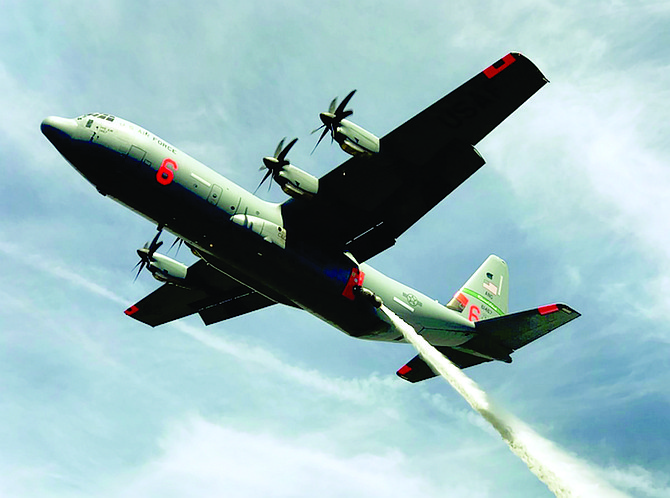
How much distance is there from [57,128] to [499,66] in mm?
15395

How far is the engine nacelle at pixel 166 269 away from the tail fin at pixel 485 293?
40.3 ft

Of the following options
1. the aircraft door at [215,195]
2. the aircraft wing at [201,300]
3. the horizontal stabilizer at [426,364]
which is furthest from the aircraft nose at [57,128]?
the horizontal stabilizer at [426,364]

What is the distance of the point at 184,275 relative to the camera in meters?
29.7

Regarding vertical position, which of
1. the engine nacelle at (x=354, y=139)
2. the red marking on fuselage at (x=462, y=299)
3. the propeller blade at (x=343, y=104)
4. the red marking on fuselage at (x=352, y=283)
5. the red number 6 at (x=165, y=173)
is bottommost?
the red marking on fuselage at (x=352, y=283)

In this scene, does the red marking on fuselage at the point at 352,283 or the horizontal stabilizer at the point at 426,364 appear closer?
the red marking on fuselage at the point at 352,283

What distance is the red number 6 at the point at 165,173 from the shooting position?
2316 centimetres

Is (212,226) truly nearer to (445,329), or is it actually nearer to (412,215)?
(412,215)

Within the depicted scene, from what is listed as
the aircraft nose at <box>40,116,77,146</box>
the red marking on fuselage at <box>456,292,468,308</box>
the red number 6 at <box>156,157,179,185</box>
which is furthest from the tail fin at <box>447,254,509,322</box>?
the aircraft nose at <box>40,116,77,146</box>

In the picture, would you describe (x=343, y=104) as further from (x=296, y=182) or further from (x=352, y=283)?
(x=352, y=283)

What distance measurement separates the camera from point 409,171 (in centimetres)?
2509

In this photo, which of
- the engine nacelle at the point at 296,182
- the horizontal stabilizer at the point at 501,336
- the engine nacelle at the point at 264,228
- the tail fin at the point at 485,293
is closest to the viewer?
the engine nacelle at the point at 264,228

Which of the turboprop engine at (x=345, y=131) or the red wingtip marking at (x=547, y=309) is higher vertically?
the turboprop engine at (x=345, y=131)

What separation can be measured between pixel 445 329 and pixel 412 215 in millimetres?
5305

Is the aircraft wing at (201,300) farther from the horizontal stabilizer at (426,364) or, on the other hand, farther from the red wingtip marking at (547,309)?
the red wingtip marking at (547,309)
